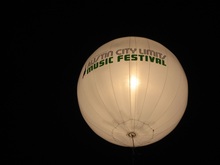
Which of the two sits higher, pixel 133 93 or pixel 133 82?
pixel 133 82

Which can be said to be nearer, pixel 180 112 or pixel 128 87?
pixel 128 87

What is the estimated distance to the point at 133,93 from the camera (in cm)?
391

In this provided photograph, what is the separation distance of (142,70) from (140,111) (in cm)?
48

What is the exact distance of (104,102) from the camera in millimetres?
3977

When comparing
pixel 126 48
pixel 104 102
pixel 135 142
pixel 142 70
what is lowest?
pixel 135 142

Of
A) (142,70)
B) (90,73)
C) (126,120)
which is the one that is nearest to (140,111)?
(126,120)

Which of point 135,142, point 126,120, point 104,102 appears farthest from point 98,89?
point 135,142

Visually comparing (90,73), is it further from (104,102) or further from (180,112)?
(180,112)

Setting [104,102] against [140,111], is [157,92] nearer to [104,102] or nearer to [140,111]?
[140,111]

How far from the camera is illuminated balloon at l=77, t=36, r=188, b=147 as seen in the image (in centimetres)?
393

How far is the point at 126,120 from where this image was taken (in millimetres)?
4039

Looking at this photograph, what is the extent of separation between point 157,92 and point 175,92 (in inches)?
11.9

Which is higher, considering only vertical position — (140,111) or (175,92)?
(175,92)

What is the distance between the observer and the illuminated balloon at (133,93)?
393 cm
